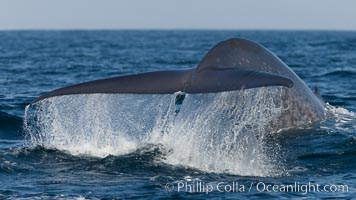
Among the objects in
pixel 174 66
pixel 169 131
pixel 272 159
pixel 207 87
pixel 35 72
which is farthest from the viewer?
pixel 174 66

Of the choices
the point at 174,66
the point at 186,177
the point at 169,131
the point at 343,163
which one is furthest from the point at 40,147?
the point at 174,66

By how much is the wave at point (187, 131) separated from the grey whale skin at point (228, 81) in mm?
363

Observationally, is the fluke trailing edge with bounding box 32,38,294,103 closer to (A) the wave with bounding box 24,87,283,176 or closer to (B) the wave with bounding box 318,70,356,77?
(A) the wave with bounding box 24,87,283,176

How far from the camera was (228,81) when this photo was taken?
321 inches

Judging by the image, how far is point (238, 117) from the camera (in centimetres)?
912

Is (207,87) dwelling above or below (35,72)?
above

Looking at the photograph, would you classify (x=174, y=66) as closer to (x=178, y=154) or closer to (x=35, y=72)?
(x=35, y=72)

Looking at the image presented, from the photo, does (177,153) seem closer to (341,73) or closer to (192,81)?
(192,81)

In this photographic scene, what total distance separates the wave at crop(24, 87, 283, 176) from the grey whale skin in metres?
0.36

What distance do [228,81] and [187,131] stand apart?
138cm

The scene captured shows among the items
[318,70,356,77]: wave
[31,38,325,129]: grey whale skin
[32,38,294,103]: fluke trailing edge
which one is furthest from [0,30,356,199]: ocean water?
[318,70,356,77]: wave

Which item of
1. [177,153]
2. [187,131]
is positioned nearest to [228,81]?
[187,131]

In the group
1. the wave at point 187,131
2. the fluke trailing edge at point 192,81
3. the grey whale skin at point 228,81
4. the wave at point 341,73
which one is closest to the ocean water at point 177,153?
the wave at point 187,131

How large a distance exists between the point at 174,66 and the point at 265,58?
1740cm
